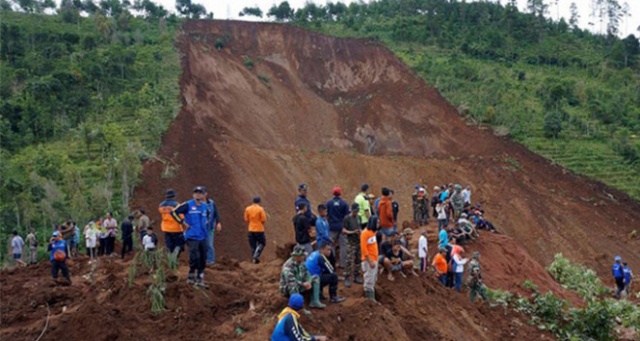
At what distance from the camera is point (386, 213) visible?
41.0 feet

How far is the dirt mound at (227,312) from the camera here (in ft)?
30.0

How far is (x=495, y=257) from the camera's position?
17.7 meters

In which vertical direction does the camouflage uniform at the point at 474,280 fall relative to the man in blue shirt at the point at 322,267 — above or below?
below

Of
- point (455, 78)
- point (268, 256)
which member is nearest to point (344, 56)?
point (455, 78)

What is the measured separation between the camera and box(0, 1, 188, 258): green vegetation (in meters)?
23.3

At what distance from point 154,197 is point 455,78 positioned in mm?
28504

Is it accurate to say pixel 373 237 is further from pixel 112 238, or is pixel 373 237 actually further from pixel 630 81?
pixel 630 81

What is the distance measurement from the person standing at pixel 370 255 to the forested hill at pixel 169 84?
15.0 metres

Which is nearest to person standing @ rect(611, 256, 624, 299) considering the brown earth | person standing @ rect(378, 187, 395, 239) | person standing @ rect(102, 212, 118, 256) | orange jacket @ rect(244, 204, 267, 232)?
the brown earth

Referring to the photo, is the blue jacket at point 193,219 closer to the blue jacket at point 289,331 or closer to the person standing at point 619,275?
the blue jacket at point 289,331

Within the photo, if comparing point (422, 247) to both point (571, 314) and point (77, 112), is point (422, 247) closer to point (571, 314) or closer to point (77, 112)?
point (571, 314)

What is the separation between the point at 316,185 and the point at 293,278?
914 inches

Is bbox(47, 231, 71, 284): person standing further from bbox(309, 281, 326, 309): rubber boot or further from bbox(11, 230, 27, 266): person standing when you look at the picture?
bbox(11, 230, 27, 266): person standing

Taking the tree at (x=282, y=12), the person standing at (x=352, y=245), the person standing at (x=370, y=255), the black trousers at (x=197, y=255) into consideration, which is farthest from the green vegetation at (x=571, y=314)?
the tree at (x=282, y=12)
